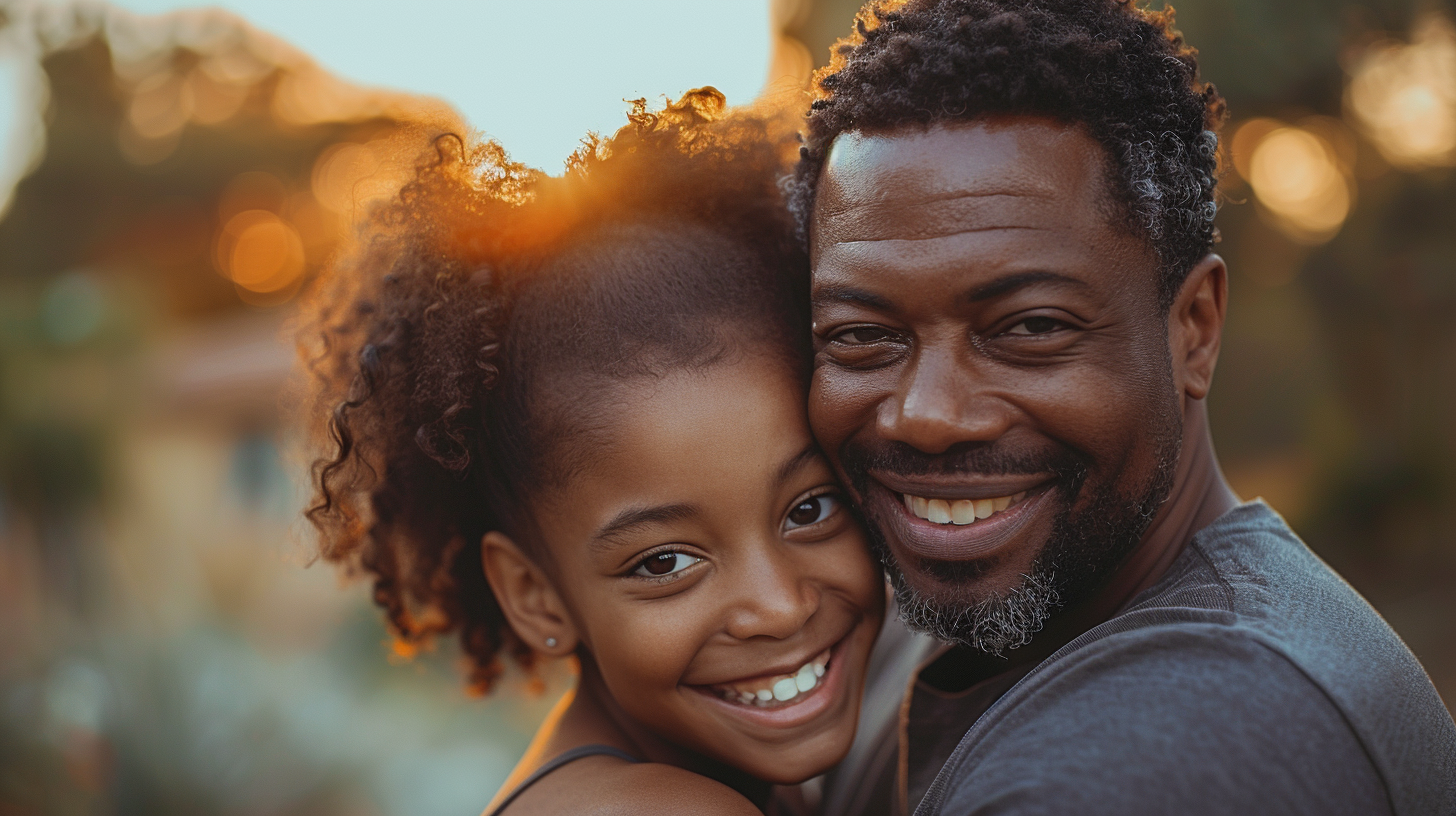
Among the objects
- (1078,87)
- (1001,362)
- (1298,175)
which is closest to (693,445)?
(1001,362)

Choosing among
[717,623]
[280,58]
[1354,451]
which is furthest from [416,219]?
[280,58]

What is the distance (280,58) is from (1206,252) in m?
24.9

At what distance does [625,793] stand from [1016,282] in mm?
1323

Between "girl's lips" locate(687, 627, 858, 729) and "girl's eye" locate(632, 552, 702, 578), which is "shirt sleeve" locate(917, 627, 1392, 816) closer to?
"girl's lips" locate(687, 627, 858, 729)

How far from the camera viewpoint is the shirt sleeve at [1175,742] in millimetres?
1510

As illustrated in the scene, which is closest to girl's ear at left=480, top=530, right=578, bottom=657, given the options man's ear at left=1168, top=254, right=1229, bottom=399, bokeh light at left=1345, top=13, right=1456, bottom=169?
man's ear at left=1168, top=254, right=1229, bottom=399

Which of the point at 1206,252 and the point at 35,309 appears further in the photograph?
the point at 35,309

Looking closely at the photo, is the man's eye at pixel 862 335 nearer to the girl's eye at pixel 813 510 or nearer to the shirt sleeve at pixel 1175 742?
the girl's eye at pixel 813 510

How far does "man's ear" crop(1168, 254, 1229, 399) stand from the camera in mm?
2277

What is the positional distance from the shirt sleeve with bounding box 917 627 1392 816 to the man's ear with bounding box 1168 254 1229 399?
0.73 metres

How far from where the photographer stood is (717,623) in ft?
7.86

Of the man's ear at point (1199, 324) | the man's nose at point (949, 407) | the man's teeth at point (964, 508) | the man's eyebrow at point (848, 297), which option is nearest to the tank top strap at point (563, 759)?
the man's teeth at point (964, 508)

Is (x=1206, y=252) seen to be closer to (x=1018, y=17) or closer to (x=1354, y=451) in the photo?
(x=1018, y=17)

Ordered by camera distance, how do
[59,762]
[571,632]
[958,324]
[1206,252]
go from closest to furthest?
[958,324] → [1206,252] → [571,632] → [59,762]
